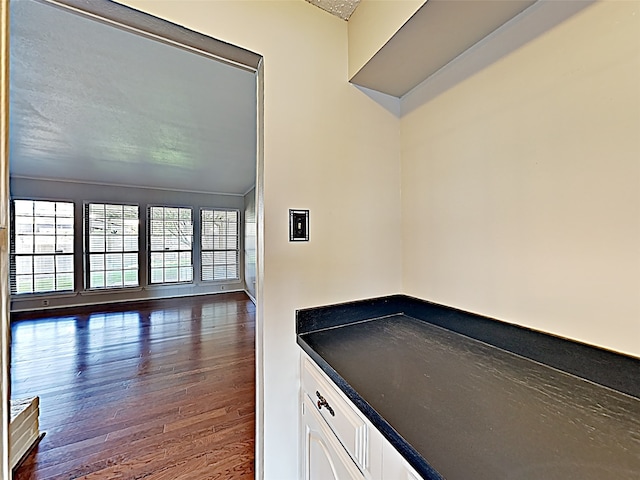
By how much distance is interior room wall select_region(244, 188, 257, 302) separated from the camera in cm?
614

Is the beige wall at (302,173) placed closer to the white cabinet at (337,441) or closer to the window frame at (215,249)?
the white cabinet at (337,441)

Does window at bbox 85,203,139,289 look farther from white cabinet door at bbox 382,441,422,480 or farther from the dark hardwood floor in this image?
white cabinet door at bbox 382,441,422,480

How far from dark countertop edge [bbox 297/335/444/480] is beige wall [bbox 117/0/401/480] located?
1.13 feet

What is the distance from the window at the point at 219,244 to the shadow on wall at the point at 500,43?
608 centimetres

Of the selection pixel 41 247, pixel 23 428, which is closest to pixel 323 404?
pixel 23 428

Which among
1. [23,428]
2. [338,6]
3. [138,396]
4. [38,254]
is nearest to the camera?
[338,6]

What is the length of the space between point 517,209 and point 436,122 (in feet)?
1.81

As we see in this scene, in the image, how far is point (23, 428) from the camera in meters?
1.60

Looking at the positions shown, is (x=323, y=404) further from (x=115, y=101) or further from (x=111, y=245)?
(x=111, y=245)

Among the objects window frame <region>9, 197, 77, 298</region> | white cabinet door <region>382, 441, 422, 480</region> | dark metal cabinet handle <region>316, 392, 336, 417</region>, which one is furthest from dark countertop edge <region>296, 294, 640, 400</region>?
window frame <region>9, 197, 77, 298</region>

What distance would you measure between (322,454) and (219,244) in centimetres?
632

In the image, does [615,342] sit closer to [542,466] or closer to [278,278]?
[542,466]

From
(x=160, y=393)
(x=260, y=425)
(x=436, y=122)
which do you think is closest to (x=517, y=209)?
(x=436, y=122)

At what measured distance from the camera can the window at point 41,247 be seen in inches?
191
